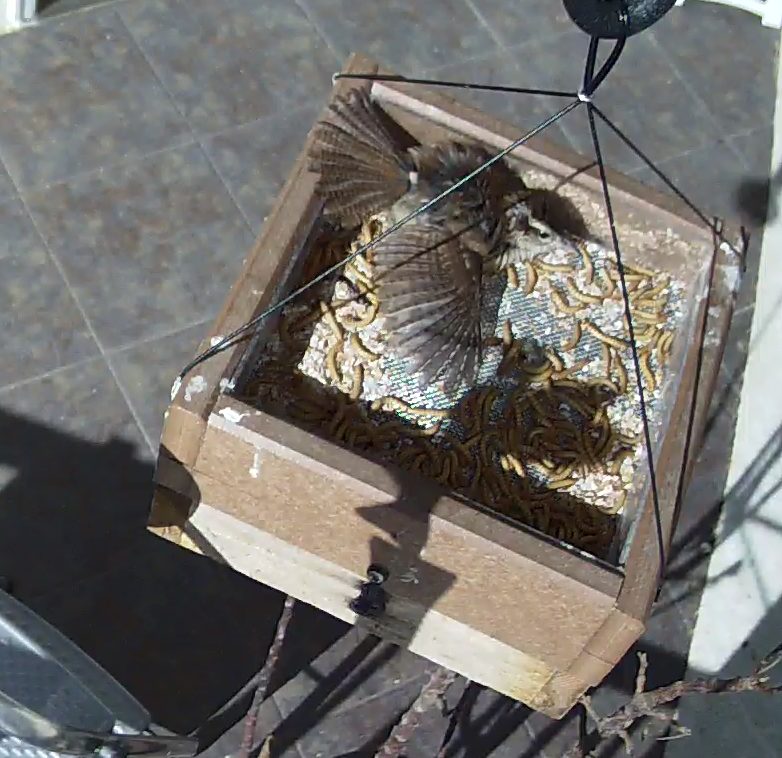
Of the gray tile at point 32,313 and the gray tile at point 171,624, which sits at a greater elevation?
the gray tile at point 32,313

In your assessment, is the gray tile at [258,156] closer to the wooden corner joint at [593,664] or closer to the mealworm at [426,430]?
the mealworm at [426,430]

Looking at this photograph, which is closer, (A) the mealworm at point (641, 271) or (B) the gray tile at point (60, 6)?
(A) the mealworm at point (641, 271)

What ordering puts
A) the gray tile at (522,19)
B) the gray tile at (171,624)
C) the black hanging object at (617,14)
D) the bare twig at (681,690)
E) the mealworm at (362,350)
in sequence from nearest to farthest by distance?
the black hanging object at (617,14)
the bare twig at (681,690)
the mealworm at (362,350)
the gray tile at (171,624)
the gray tile at (522,19)

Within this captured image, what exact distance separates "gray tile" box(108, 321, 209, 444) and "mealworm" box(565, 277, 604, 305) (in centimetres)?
96

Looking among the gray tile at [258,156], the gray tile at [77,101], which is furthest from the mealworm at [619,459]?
the gray tile at [77,101]

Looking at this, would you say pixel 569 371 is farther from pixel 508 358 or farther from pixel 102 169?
pixel 102 169

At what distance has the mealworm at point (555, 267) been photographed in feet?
5.11

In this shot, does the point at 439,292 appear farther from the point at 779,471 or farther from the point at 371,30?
the point at 371,30

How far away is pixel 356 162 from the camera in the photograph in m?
1.47

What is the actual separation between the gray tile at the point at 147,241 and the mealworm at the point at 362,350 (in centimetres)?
91

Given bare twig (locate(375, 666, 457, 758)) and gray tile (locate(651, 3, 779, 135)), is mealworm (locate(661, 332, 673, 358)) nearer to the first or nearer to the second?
bare twig (locate(375, 666, 457, 758))

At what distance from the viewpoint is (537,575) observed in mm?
1253

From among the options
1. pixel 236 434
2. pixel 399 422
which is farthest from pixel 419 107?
pixel 236 434

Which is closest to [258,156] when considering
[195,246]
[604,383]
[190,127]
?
[190,127]
